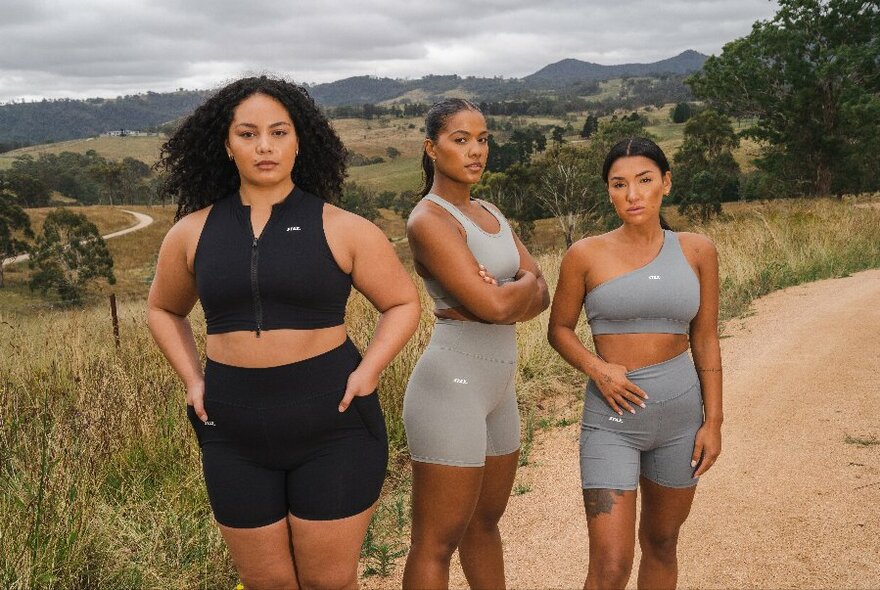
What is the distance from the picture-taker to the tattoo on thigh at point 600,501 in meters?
2.29

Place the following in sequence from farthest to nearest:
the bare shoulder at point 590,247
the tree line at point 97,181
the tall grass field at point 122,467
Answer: the tree line at point 97,181
the tall grass field at point 122,467
the bare shoulder at point 590,247

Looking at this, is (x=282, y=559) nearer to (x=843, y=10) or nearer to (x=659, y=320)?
(x=659, y=320)

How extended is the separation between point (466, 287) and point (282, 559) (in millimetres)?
991

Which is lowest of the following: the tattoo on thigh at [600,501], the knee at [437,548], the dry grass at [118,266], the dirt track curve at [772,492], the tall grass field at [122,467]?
the dry grass at [118,266]

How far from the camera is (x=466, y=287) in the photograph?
2.21m

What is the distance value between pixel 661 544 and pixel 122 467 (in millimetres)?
3111

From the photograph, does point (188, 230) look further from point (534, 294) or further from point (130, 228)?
point (130, 228)

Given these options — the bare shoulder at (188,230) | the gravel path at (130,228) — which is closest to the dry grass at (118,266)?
the gravel path at (130,228)

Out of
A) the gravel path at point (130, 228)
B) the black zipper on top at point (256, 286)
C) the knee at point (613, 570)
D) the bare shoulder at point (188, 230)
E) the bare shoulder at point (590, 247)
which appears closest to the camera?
the black zipper on top at point (256, 286)

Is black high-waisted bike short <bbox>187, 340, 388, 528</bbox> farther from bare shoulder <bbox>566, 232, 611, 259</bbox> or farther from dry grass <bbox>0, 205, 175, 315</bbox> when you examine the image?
dry grass <bbox>0, 205, 175, 315</bbox>

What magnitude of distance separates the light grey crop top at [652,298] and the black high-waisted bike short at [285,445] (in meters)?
0.91

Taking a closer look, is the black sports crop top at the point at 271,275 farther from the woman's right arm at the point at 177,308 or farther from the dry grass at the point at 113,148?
the dry grass at the point at 113,148

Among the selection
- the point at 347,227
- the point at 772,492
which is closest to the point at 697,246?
the point at 347,227

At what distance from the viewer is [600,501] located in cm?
230
